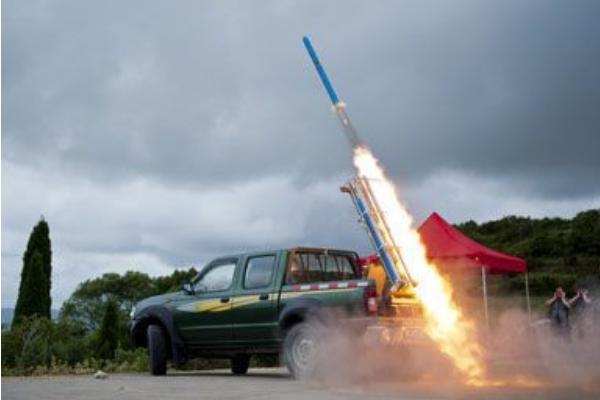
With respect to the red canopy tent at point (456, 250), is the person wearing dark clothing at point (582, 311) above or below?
below

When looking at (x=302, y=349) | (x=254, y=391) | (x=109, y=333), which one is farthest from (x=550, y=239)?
(x=254, y=391)

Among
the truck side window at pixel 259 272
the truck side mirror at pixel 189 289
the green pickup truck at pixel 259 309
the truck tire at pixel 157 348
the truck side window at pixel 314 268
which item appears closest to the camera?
the green pickup truck at pixel 259 309

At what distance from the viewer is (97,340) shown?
1002 inches

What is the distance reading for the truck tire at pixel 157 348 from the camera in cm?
1394

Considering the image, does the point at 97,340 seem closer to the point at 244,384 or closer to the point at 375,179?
the point at 375,179

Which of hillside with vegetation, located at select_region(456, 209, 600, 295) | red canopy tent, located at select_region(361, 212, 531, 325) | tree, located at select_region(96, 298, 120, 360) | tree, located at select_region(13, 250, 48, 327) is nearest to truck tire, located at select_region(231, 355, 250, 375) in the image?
red canopy tent, located at select_region(361, 212, 531, 325)

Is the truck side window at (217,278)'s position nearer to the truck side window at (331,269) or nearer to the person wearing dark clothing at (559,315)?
the truck side window at (331,269)

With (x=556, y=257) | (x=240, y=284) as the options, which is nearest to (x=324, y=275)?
(x=240, y=284)

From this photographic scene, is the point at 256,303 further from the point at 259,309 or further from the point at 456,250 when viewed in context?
the point at 456,250

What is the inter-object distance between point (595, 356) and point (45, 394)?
320 inches

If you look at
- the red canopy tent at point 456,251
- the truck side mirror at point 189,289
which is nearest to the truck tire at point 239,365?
the truck side mirror at point 189,289

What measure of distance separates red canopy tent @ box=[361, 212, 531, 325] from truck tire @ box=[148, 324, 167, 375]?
9.13 m

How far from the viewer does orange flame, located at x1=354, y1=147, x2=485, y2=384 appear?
12.3 meters

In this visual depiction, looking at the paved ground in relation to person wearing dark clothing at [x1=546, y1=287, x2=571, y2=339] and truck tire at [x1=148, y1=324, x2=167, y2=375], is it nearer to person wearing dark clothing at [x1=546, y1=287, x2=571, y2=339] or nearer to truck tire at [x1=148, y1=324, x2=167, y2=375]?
truck tire at [x1=148, y1=324, x2=167, y2=375]
